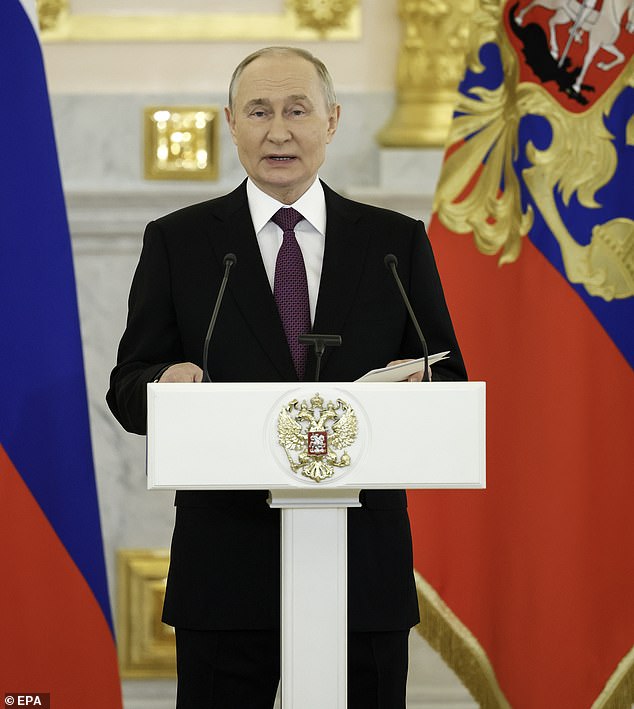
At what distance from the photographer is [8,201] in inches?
104

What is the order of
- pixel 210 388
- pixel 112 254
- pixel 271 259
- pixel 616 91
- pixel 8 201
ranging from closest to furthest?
pixel 210 388, pixel 271 259, pixel 8 201, pixel 616 91, pixel 112 254

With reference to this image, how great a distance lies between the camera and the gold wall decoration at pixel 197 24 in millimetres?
3242

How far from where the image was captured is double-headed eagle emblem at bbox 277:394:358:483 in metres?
1.42

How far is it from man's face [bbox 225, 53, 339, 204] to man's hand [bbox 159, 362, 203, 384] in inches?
17.6

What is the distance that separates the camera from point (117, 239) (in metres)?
3.20

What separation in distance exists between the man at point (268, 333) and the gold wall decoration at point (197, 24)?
1370mm

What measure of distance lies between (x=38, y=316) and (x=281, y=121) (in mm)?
1008

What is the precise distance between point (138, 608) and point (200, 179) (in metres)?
1.29

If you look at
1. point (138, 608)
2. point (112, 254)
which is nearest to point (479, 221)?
point (112, 254)

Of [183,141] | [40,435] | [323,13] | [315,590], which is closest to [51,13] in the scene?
[183,141]

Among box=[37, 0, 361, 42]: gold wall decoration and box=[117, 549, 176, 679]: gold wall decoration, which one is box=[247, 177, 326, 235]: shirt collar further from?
box=[117, 549, 176, 679]: gold wall decoration

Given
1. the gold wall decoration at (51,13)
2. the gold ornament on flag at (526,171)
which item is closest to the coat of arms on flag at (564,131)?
the gold ornament on flag at (526,171)

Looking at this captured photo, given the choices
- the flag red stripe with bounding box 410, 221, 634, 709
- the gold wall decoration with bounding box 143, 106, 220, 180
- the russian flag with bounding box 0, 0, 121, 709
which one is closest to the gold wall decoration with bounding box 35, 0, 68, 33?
the gold wall decoration with bounding box 143, 106, 220, 180

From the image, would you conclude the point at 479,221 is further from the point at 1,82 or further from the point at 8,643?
the point at 8,643
